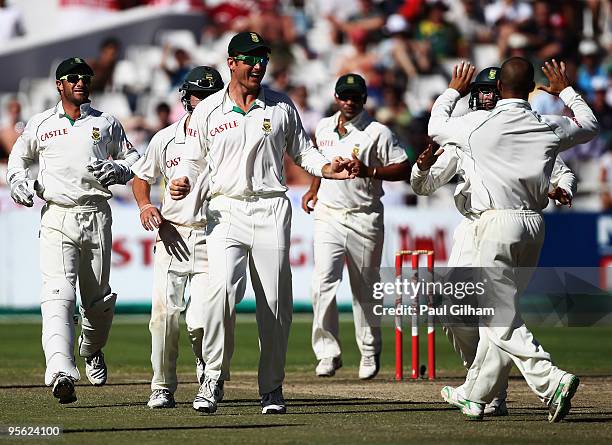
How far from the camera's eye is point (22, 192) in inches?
428

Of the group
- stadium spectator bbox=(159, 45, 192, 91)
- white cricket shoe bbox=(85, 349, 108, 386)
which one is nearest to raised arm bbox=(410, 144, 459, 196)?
white cricket shoe bbox=(85, 349, 108, 386)

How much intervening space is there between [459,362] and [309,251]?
21.4 ft

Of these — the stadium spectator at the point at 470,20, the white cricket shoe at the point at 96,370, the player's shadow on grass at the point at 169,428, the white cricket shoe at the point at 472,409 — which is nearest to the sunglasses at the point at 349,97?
the white cricket shoe at the point at 96,370

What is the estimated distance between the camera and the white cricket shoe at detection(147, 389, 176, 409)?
10461 millimetres

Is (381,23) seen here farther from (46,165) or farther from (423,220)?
(46,165)

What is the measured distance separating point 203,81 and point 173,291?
5.43 ft

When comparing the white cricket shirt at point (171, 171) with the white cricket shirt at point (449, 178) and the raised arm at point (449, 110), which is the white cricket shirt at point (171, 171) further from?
the raised arm at point (449, 110)

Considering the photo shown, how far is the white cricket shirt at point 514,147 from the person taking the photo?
30.1 feet

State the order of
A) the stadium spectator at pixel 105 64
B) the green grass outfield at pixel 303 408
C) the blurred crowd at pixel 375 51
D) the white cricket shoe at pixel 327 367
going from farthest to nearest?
the stadium spectator at pixel 105 64, the blurred crowd at pixel 375 51, the white cricket shoe at pixel 327 367, the green grass outfield at pixel 303 408

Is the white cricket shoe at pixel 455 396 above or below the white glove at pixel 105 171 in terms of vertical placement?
below

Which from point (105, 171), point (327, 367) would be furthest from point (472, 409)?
point (327, 367)

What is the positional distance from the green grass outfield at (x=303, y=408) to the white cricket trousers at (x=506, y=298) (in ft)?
1.02

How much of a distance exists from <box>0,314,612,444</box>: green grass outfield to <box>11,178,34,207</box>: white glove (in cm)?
155

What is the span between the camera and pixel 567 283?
18.7 metres
